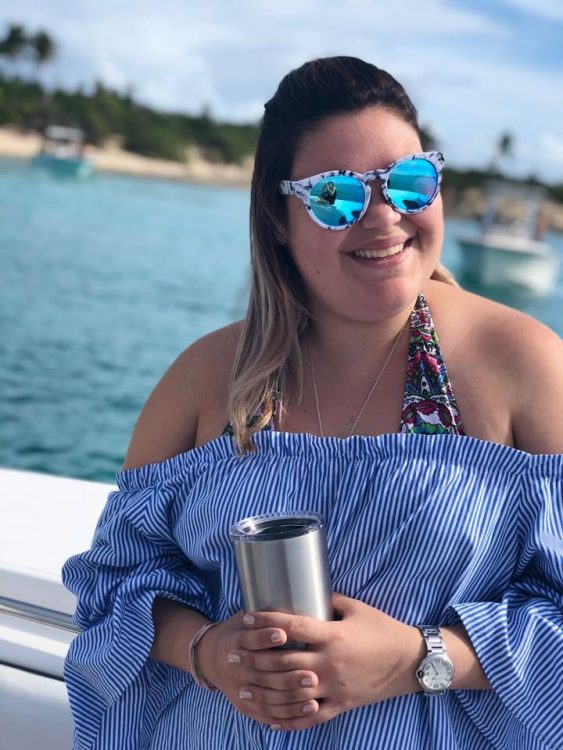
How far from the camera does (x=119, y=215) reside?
1494 inches

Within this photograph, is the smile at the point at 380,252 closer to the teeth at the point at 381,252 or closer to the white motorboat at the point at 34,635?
the teeth at the point at 381,252

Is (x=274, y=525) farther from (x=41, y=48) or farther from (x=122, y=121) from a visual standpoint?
(x=41, y=48)

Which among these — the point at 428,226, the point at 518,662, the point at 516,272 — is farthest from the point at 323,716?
the point at 516,272

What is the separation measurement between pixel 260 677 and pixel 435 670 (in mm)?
215

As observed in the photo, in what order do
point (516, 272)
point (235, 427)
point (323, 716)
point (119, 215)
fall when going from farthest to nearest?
1. point (119, 215)
2. point (516, 272)
3. point (235, 427)
4. point (323, 716)

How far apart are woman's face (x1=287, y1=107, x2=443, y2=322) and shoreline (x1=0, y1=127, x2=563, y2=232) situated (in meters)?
47.7

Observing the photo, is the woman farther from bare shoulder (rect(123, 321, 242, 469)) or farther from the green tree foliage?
the green tree foliage

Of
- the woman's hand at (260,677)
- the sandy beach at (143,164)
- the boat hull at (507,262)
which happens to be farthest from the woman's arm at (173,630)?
the sandy beach at (143,164)

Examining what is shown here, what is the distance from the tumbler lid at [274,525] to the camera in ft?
3.82

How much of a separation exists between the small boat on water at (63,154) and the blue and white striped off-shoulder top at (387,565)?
4666 centimetres

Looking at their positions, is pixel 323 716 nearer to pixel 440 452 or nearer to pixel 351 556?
pixel 351 556

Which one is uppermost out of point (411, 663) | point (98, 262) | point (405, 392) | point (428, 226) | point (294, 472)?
point (428, 226)

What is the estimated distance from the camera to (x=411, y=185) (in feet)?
4.43

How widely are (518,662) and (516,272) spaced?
2281cm
